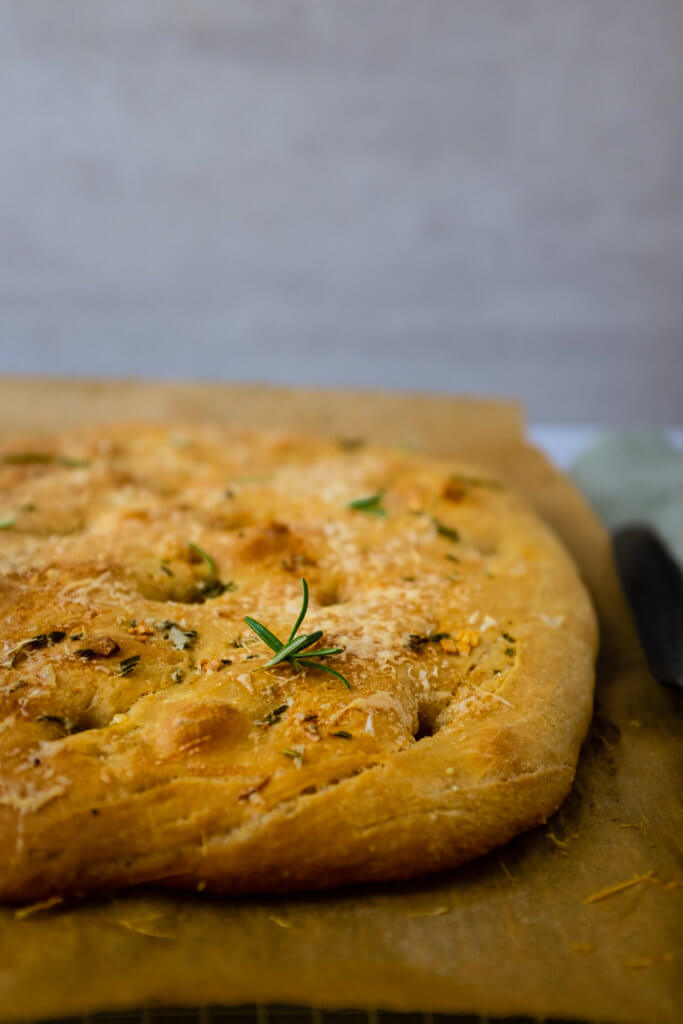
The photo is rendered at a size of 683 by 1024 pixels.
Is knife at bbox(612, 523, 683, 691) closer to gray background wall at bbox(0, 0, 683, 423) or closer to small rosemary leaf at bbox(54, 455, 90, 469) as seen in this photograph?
small rosemary leaf at bbox(54, 455, 90, 469)

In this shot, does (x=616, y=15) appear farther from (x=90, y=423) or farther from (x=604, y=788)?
(x=604, y=788)

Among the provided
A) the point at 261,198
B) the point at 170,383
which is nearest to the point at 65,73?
the point at 261,198

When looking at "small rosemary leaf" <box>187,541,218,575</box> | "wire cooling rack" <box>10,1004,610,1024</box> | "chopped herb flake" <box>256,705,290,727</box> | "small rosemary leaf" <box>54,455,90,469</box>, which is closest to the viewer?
"wire cooling rack" <box>10,1004,610,1024</box>

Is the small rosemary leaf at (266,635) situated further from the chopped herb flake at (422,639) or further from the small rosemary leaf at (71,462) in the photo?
the small rosemary leaf at (71,462)

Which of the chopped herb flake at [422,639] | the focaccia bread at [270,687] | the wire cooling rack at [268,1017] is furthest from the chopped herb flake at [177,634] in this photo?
the wire cooling rack at [268,1017]

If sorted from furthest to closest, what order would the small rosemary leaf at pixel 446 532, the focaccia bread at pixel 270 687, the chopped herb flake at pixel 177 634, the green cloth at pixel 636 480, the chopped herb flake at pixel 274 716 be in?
1. the green cloth at pixel 636 480
2. the small rosemary leaf at pixel 446 532
3. the chopped herb flake at pixel 177 634
4. the chopped herb flake at pixel 274 716
5. the focaccia bread at pixel 270 687

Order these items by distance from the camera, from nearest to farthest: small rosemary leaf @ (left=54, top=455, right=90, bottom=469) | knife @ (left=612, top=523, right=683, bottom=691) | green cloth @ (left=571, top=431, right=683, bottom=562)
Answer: knife @ (left=612, top=523, right=683, bottom=691)
small rosemary leaf @ (left=54, top=455, right=90, bottom=469)
green cloth @ (left=571, top=431, right=683, bottom=562)

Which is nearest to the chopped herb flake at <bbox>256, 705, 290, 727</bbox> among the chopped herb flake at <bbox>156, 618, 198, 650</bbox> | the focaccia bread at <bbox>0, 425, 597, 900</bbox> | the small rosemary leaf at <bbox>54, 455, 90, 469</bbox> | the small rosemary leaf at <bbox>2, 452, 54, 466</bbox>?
the focaccia bread at <bbox>0, 425, 597, 900</bbox>
